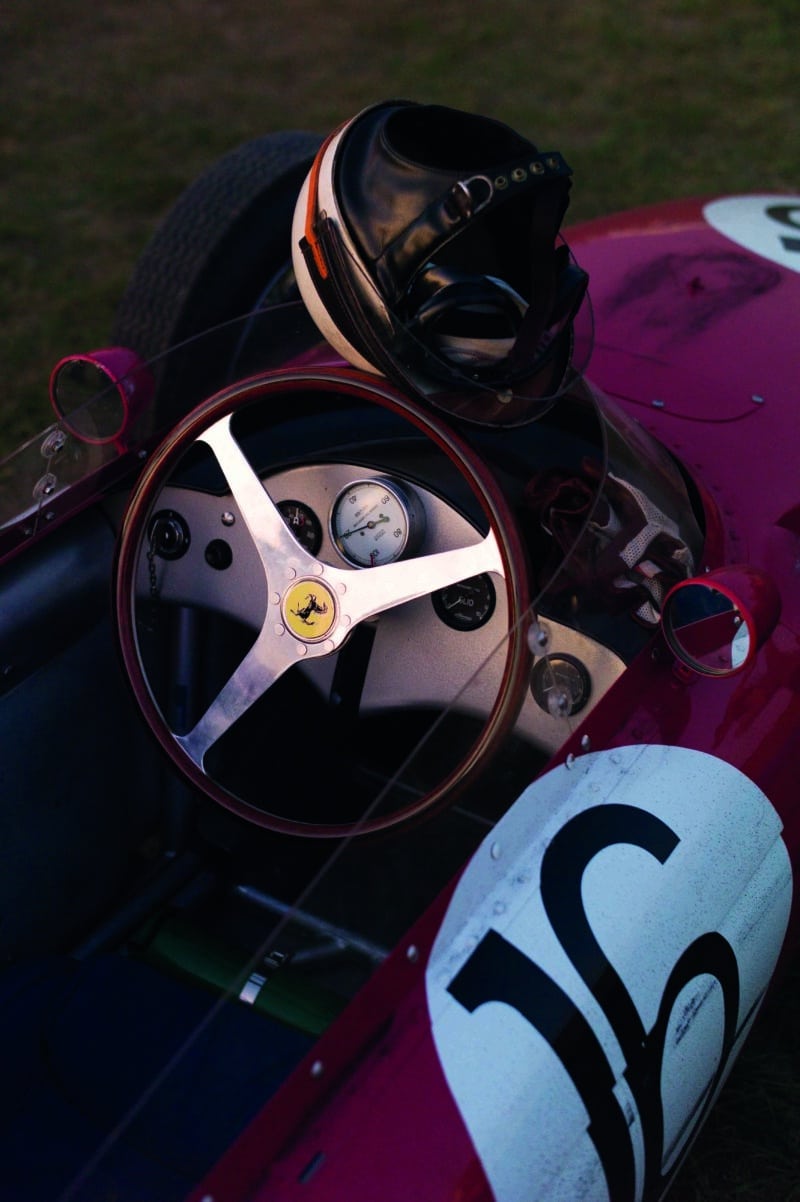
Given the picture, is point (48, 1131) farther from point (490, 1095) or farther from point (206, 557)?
point (206, 557)

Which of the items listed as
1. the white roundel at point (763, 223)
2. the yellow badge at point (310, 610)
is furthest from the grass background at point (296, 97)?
the yellow badge at point (310, 610)

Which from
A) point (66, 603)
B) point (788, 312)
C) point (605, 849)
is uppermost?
point (788, 312)

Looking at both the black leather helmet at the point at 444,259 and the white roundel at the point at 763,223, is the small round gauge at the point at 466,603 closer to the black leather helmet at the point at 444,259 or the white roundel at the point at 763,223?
the black leather helmet at the point at 444,259

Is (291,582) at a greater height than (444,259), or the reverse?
(444,259)

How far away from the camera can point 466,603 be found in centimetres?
192

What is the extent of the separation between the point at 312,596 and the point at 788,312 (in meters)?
1.17

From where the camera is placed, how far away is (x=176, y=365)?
232 centimetres

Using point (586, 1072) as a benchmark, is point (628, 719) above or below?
above

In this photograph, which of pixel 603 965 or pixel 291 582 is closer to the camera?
pixel 603 965

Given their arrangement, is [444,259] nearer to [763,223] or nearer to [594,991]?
[594,991]

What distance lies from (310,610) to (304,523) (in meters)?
0.24

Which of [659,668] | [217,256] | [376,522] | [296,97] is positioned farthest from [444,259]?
[296,97]

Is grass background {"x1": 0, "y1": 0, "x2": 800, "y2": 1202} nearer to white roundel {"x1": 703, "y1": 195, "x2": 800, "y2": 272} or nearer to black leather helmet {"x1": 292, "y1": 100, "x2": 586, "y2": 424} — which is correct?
white roundel {"x1": 703, "y1": 195, "x2": 800, "y2": 272}

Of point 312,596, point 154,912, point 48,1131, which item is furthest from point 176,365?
point 48,1131
